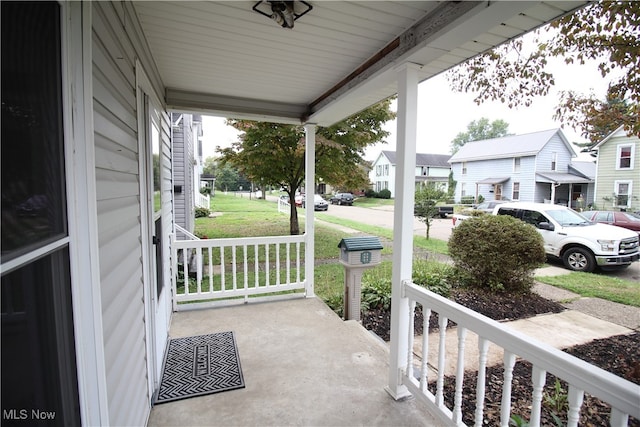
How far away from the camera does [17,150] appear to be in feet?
2.20

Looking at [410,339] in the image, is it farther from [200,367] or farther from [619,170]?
[619,170]

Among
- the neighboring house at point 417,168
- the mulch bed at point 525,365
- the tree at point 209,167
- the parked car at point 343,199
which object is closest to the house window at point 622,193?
the mulch bed at point 525,365

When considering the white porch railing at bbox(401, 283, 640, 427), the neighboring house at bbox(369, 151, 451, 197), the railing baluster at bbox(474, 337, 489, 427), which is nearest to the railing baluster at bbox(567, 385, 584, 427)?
the white porch railing at bbox(401, 283, 640, 427)

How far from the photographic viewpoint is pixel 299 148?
6.46m

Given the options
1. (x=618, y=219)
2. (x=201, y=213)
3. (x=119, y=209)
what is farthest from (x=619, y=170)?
(x=201, y=213)

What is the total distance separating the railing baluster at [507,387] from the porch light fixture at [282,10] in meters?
2.04

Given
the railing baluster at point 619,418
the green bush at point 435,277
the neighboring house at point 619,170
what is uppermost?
the neighboring house at point 619,170

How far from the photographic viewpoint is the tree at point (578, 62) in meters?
2.49

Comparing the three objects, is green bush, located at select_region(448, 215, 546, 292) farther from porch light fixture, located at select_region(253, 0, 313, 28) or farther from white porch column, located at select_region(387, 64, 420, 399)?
porch light fixture, located at select_region(253, 0, 313, 28)

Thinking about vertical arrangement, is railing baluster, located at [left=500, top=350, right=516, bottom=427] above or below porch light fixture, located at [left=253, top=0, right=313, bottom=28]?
below

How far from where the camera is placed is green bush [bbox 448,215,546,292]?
4449mm

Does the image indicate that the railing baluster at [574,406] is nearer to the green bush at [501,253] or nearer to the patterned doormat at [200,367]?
the patterned doormat at [200,367]

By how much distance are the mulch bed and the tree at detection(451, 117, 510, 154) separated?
37006mm

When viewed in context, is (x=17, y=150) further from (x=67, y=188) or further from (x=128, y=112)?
(x=128, y=112)
